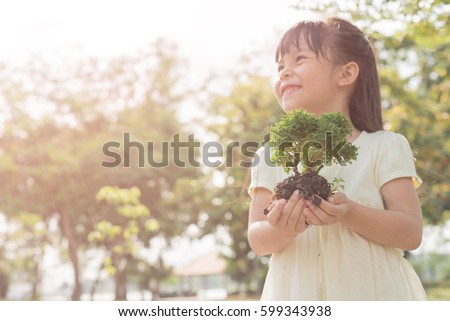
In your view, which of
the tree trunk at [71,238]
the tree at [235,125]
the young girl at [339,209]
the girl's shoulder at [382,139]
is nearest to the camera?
the young girl at [339,209]

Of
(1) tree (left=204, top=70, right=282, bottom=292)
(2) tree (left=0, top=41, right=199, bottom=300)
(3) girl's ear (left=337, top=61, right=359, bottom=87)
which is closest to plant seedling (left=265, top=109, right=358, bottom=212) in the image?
(3) girl's ear (left=337, top=61, right=359, bottom=87)

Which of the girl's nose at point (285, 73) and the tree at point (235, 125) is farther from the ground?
the tree at point (235, 125)

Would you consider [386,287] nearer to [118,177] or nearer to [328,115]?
[328,115]

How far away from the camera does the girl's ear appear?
264 centimetres

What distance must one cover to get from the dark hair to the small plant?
463 mm

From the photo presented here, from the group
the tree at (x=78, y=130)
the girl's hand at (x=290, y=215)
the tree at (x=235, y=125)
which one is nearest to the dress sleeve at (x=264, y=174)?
the girl's hand at (x=290, y=215)

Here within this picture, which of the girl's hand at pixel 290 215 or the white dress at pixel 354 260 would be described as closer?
the girl's hand at pixel 290 215

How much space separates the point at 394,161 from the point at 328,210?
49cm

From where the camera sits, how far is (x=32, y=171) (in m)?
23.0

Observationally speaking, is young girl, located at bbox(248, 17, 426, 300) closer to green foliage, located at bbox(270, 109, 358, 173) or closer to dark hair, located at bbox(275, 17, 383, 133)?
dark hair, located at bbox(275, 17, 383, 133)

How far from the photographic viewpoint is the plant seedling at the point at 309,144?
2.20 m

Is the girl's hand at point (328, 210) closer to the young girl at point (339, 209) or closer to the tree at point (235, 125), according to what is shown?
the young girl at point (339, 209)

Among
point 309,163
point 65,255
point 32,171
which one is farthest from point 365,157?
point 65,255
